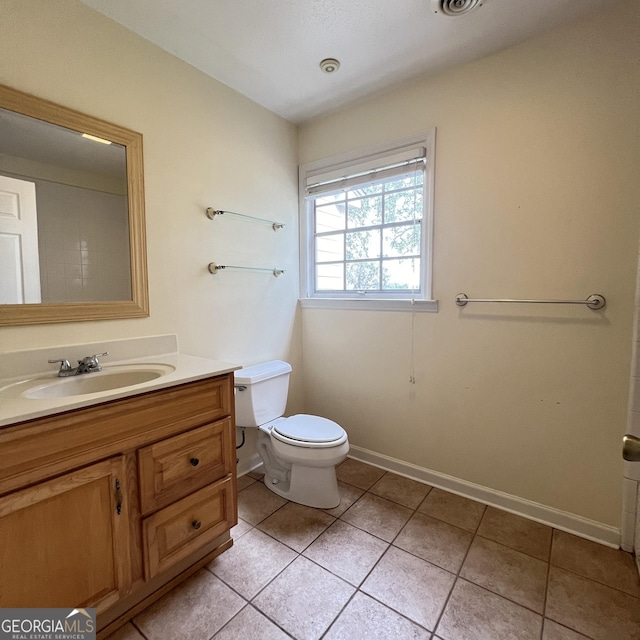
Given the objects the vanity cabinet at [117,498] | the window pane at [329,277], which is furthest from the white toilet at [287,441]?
the window pane at [329,277]

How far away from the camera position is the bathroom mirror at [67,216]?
4.25 ft

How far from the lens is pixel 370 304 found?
7.26 ft

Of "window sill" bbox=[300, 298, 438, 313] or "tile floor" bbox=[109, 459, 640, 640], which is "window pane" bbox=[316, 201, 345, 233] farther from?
"tile floor" bbox=[109, 459, 640, 640]

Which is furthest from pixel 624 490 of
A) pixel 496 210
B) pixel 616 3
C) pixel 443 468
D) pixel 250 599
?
pixel 616 3

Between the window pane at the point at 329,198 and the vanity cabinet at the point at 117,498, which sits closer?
the vanity cabinet at the point at 117,498

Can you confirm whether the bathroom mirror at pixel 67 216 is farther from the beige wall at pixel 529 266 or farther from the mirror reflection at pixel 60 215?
the beige wall at pixel 529 266

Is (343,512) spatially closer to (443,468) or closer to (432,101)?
(443,468)

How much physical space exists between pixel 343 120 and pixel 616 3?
1.36 metres

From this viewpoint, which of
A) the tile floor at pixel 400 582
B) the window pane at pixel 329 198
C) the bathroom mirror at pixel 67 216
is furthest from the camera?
the window pane at pixel 329 198

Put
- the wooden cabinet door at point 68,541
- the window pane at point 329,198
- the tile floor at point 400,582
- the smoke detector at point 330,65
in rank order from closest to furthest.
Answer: the wooden cabinet door at point 68,541
the tile floor at point 400,582
the smoke detector at point 330,65
the window pane at point 329,198

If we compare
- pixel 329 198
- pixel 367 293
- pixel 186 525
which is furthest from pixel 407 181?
pixel 186 525

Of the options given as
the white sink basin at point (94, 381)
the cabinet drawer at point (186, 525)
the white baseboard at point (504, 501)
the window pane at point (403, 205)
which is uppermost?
the window pane at point (403, 205)

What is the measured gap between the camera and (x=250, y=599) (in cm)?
130

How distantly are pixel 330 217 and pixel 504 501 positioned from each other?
203cm
